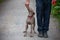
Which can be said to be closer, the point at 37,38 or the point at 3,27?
the point at 37,38

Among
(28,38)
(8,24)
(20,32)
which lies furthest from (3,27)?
(28,38)

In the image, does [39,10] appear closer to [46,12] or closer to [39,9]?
[39,9]

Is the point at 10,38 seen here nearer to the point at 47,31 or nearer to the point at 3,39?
the point at 3,39

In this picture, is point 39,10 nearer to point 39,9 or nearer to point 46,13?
point 39,9

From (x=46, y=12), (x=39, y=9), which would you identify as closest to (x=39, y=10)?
(x=39, y=9)

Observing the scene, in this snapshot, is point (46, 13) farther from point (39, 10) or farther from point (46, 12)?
point (39, 10)

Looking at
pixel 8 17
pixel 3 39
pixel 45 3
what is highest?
pixel 45 3

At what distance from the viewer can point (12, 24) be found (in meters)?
6.15

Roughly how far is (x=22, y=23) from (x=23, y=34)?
0.93 meters

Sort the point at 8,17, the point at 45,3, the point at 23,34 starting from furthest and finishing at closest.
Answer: the point at 8,17
the point at 23,34
the point at 45,3

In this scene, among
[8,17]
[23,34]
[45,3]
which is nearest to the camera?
[45,3]

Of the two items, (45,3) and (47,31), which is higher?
(45,3)

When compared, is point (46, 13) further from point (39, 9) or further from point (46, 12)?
point (39, 9)

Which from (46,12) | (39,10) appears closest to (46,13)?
(46,12)
